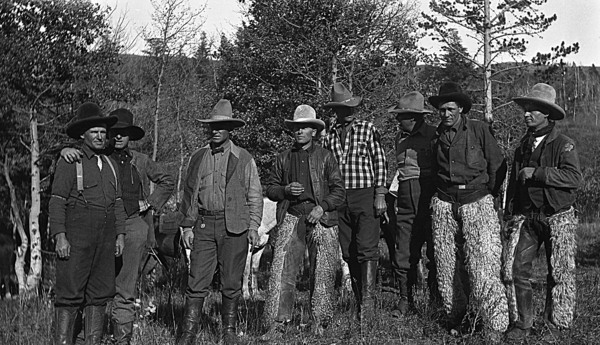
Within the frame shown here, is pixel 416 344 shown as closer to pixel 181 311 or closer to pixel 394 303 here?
pixel 394 303

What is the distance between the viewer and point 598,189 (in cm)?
2858

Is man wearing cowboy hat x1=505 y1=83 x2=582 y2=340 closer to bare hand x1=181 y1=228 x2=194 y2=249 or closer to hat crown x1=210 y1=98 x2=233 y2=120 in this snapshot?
hat crown x1=210 y1=98 x2=233 y2=120

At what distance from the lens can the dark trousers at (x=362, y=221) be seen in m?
6.44

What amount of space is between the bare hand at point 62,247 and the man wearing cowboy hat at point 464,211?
3.23m

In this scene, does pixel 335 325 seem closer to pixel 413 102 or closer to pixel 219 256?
pixel 219 256

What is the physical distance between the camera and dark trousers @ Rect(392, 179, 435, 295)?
6.88m

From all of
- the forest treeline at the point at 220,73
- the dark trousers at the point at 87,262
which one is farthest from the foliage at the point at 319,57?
the dark trousers at the point at 87,262

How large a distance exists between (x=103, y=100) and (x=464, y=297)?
1026 centimetres

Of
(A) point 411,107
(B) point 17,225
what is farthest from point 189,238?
(B) point 17,225

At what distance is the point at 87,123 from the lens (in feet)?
17.6

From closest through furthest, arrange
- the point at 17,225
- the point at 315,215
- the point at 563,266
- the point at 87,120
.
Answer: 1. the point at 87,120
2. the point at 563,266
3. the point at 315,215
4. the point at 17,225

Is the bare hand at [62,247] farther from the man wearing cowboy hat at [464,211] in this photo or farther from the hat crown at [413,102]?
the hat crown at [413,102]

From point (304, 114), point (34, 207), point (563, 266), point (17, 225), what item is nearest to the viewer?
point (563, 266)

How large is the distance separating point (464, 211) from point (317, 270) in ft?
4.73
